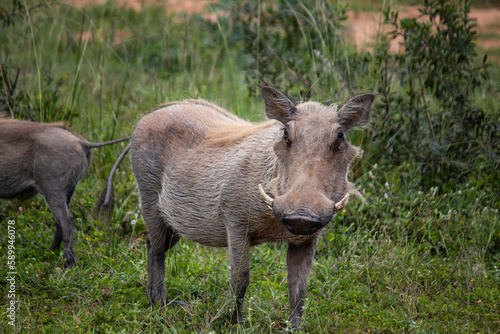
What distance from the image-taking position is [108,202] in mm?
3736

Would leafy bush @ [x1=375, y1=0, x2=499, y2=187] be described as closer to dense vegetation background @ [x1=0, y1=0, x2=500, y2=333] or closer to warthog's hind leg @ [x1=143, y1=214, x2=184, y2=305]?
dense vegetation background @ [x1=0, y1=0, x2=500, y2=333]

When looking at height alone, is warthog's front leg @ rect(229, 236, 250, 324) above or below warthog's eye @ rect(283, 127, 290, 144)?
below

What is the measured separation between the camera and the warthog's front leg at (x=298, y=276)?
295 centimetres

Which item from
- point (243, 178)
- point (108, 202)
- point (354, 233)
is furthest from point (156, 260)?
point (354, 233)

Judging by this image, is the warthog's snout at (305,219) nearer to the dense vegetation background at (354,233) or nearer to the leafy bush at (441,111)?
the dense vegetation background at (354,233)

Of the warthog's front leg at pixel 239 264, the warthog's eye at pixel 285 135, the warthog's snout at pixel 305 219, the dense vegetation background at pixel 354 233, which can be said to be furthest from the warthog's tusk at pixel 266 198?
the dense vegetation background at pixel 354 233

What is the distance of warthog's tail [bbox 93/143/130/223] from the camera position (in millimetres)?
3660

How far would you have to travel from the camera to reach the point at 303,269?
9.80 ft

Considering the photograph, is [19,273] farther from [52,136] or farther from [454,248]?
[454,248]

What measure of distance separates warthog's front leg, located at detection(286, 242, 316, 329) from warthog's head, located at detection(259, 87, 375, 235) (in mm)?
458

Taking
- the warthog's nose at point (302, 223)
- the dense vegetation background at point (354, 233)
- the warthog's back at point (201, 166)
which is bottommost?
the dense vegetation background at point (354, 233)

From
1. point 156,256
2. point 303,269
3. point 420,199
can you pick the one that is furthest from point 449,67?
point 156,256

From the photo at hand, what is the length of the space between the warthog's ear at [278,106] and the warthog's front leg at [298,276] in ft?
2.40

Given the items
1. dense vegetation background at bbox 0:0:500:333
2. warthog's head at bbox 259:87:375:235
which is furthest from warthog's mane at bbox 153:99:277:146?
warthog's head at bbox 259:87:375:235
